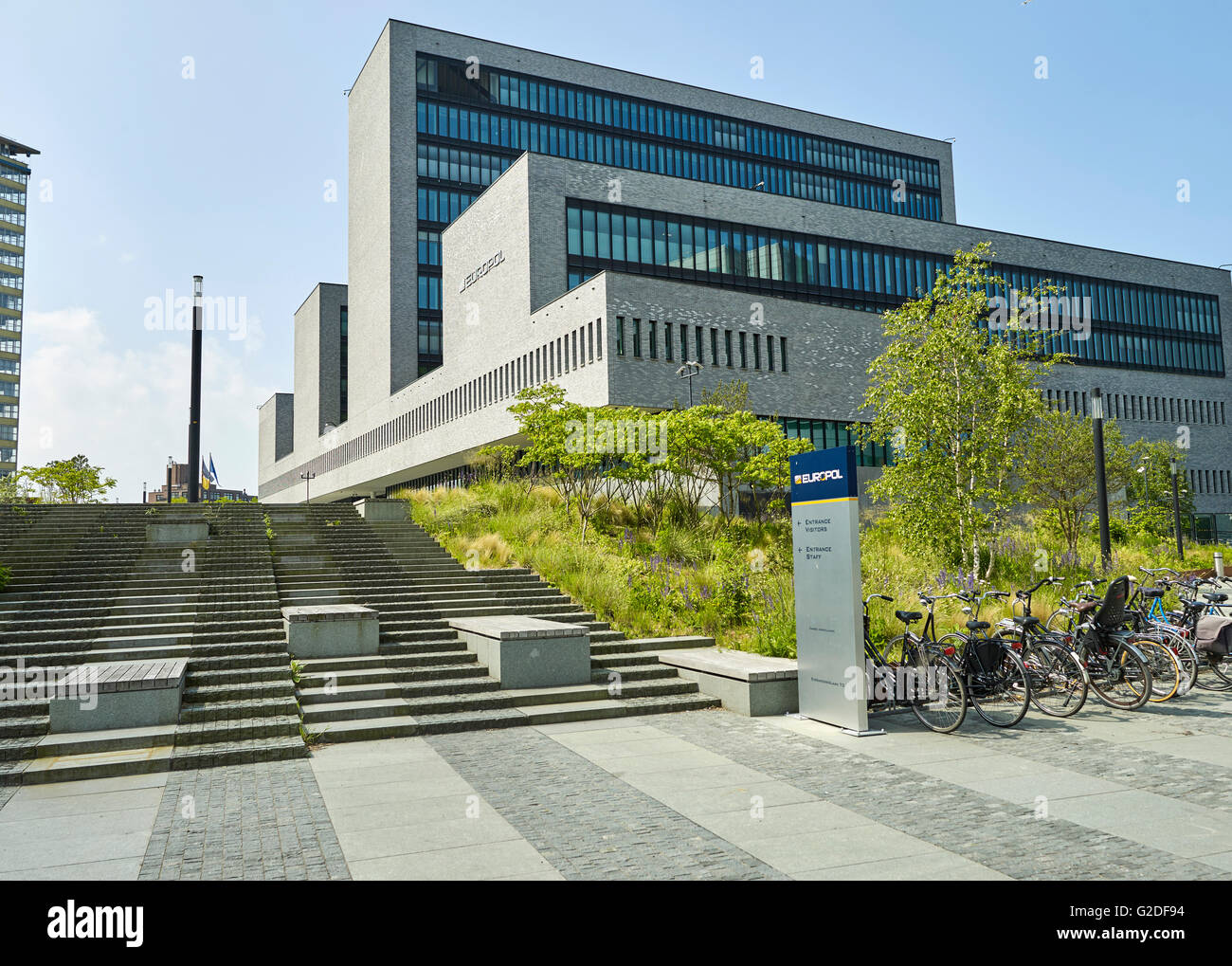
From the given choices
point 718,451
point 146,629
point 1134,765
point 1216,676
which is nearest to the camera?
point 1134,765

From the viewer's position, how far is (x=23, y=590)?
1416cm

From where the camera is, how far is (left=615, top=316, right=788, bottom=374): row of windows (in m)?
32.4

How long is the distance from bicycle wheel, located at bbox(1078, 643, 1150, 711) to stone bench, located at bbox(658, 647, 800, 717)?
3381mm

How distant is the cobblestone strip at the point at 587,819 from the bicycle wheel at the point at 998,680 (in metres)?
4.28

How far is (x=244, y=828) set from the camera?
6355 millimetres

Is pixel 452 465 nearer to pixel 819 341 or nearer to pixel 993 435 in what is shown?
pixel 819 341

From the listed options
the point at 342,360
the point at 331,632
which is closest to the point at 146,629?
the point at 331,632

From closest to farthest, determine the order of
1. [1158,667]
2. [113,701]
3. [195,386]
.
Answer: [113,701] → [1158,667] → [195,386]

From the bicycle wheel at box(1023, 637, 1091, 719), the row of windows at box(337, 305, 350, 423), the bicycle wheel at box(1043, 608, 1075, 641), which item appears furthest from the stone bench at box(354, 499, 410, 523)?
the row of windows at box(337, 305, 350, 423)

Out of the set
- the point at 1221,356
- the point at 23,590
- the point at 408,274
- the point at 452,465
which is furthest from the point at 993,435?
the point at 1221,356

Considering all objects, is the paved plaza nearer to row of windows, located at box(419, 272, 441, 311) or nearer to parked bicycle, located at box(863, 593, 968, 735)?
parked bicycle, located at box(863, 593, 968, 735)

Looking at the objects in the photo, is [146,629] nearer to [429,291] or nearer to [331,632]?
[331,632]

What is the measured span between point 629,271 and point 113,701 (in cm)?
3628

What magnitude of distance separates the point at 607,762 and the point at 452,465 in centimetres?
4079
